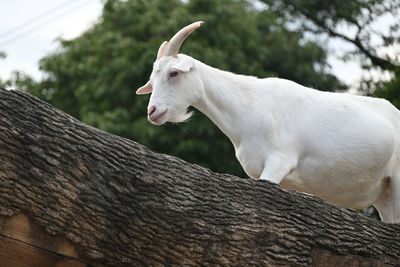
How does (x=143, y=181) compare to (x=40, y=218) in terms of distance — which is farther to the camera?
(x=143, y=181)

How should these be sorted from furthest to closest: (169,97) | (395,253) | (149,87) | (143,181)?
(149,87) → (169,97) → (395,253) → (143,181)

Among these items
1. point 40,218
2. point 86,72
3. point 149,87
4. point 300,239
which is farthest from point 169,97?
point 86,72

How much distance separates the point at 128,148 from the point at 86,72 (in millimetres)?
15644

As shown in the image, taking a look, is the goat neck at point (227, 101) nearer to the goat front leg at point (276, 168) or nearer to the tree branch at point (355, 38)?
the goat front leg at point (276, 168)

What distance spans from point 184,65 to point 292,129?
1183 mm

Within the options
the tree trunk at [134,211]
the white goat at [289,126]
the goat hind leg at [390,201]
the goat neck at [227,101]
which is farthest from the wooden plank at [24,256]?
the goat hind leg at [390,201]

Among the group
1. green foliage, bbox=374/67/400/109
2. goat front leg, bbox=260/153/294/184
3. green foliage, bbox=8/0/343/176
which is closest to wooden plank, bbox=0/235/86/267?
goat front leg, bbox=260/153/294/184

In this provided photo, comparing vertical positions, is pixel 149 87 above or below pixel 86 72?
above

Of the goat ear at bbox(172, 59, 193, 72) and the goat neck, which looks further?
the goat neck

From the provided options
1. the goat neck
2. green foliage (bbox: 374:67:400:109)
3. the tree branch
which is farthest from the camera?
the tree branch

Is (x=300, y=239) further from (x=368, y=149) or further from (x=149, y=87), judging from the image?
(x=149, y=87)

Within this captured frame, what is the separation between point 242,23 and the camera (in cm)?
2138

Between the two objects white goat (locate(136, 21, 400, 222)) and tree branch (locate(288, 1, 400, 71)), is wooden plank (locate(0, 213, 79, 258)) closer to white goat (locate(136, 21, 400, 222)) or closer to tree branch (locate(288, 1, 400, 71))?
white goat (locate(136, 21, 400, 222))

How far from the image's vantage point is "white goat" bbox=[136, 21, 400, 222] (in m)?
7.33
